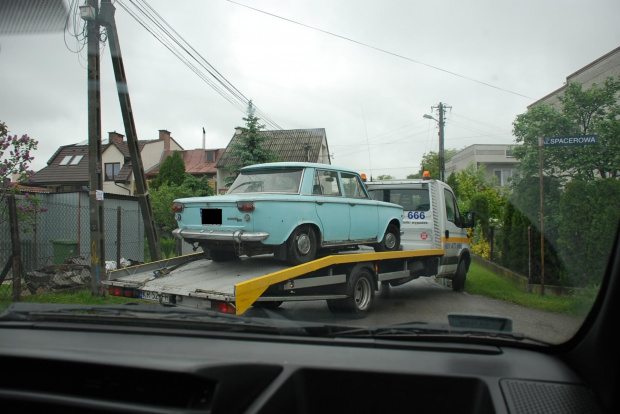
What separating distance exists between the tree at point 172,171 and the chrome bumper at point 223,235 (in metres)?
3.02

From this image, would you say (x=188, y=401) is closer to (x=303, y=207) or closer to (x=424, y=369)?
(x=424, y=369)

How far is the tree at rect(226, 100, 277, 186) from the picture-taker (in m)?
11.2

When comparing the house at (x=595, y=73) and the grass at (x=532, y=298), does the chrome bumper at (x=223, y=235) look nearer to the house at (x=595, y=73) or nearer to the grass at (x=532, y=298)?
the grass at (x=532, y=298)

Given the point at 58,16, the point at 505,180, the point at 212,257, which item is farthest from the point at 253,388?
the point at 212,257

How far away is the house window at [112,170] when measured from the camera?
1095 centimetres

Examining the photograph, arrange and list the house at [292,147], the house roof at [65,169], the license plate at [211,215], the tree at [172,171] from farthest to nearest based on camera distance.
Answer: the tree at [172,171] < the house at [292,147] < the house roof at [65,169] < the license plate at [211,215]

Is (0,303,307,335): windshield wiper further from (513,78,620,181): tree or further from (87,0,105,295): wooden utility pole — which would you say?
(87,0,105,295): wooden utility pole

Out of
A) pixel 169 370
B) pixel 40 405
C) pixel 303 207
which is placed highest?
pixel 303 207

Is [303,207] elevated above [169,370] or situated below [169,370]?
above

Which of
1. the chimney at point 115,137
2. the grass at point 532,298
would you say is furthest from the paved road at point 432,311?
the chimney at point 115,137

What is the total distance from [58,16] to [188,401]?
140 inches

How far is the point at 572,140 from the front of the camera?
340 centimetres

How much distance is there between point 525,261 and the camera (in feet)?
23.1

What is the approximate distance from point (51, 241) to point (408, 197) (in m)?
6.96
